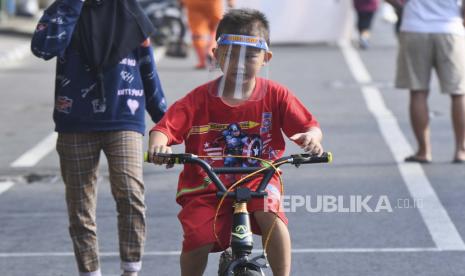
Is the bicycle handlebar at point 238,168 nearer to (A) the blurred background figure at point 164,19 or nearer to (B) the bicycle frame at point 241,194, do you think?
(B) the bicycle frame at point 241,194

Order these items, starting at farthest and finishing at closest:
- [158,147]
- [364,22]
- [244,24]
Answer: [364,22] < [244,24] < [158,147]

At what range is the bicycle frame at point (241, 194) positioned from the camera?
5004 millimetres

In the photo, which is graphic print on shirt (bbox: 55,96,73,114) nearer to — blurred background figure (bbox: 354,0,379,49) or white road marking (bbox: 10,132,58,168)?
white road marking (bbox: 10,132,58,168)

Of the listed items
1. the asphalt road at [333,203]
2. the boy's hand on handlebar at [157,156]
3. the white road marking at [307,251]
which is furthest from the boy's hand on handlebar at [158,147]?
the white road marking at [307,251]

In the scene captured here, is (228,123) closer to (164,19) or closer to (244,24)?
(244,24)

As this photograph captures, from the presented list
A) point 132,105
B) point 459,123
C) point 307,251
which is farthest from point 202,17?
point 132,105

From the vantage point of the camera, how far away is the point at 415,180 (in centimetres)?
991

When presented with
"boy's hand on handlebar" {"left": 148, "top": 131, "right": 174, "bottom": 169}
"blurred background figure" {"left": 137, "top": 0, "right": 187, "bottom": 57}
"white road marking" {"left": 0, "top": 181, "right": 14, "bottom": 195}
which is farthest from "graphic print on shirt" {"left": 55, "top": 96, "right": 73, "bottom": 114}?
"blurred background figure" {"left": 137, "top": 0, "right": 187, "bottom": 57}

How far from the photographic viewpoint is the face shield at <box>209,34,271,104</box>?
545cm

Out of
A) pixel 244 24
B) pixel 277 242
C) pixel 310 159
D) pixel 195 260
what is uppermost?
pixel 244 24

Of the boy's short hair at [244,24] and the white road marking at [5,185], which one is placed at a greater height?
the boy's short hair at [244,24]

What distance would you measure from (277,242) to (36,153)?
661cm

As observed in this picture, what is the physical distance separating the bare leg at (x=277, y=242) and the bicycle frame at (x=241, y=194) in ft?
0.69

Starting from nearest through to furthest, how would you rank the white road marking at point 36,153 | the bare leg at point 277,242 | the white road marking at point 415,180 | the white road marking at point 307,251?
the bare leg at point 277,242 < the white road marking at point 307,251 < the white road marking at point 415,180 < the white road marking at point 36,153
